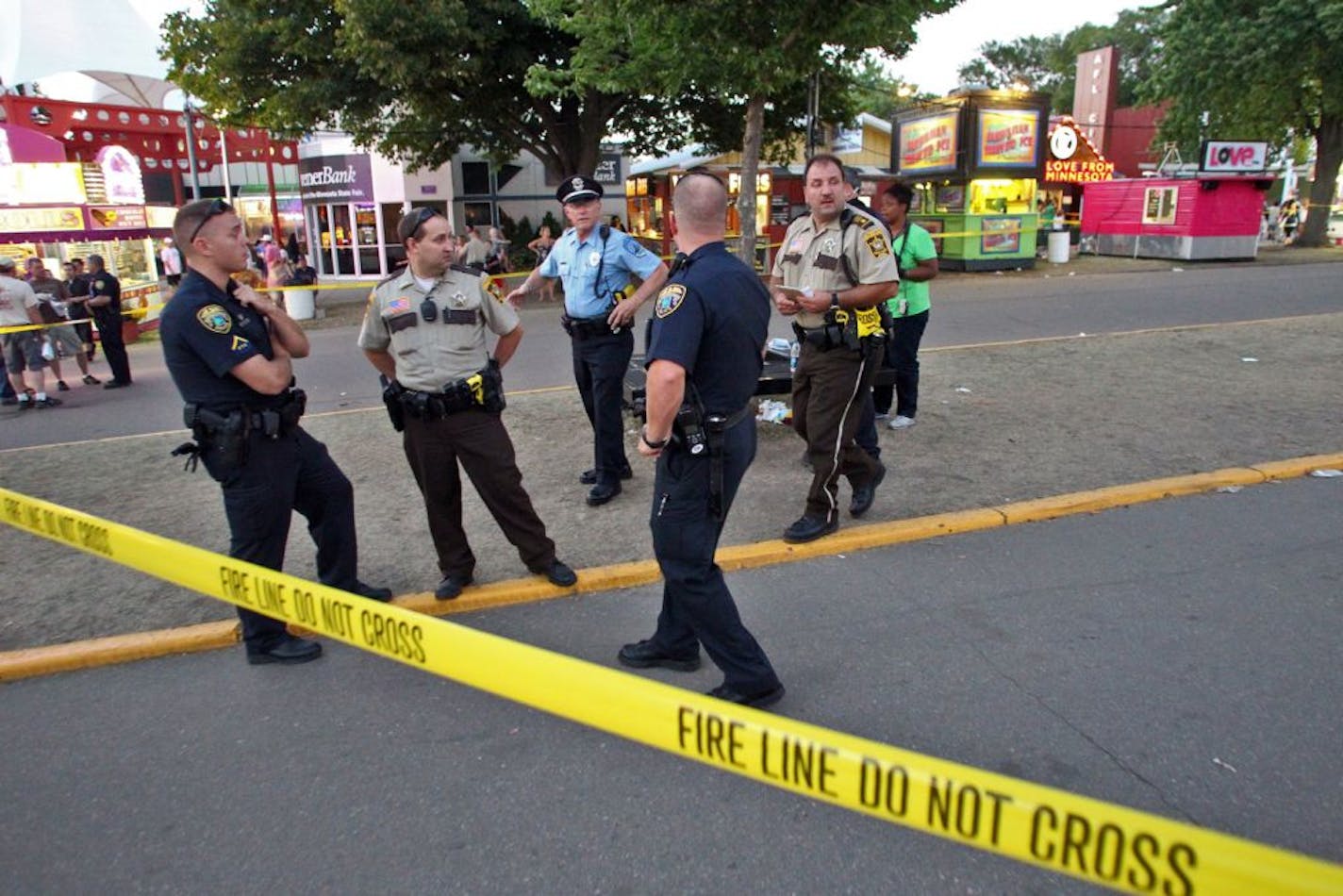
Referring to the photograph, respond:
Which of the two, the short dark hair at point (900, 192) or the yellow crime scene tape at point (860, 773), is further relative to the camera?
the short dark hair at point (900, 192)

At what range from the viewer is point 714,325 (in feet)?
9.80

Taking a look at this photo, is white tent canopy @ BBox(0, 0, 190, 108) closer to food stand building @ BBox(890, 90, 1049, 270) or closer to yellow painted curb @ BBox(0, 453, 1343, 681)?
food stand building @ BBox(890, 90, 1049, 270)

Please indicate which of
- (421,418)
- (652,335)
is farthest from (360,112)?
(652,335)

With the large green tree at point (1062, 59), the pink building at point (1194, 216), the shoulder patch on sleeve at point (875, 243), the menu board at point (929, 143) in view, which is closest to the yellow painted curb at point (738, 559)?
the shoulder patch on sleeve at point (875, 243)

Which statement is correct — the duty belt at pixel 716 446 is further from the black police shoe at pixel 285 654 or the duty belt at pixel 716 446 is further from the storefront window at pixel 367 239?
the storefront window at pixel 367 239

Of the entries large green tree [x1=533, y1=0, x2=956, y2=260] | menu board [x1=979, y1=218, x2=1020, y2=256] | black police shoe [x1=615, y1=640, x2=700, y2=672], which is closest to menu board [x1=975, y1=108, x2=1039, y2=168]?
menu board [x1=979, y1=218, x2=1020, y2=256]

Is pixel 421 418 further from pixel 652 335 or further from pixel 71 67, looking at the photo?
pixel 71 67

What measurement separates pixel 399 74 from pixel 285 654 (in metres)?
12.8

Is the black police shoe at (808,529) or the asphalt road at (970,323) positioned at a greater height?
the asphalt road at (970,323)

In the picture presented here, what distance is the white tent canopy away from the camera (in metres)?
27.6

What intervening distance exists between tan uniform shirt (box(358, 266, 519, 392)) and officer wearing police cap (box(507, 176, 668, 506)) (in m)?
1.08

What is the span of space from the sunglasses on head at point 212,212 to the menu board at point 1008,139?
1939cm

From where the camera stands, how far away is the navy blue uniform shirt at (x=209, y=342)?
3.35 meters

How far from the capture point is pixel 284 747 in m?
3.16
